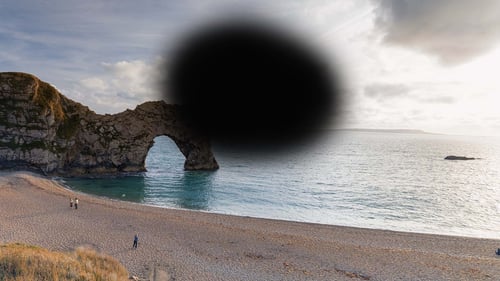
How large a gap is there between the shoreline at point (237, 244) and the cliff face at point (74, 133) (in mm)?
19162

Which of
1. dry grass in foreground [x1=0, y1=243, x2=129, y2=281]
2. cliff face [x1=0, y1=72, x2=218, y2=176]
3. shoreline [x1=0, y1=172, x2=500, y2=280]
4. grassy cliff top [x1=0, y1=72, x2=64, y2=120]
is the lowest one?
shoreline [x1=0, y1=172, x2=500, y2=280]

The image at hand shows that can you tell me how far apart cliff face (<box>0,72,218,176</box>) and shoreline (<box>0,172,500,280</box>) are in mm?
19162

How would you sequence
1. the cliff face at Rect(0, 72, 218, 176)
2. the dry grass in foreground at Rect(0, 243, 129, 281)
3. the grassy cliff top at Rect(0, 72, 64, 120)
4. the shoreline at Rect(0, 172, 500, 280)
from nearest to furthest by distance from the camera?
the dry grass in foreground at Rect(0, 243, 129, 281), the shoreline at Rect(0, 172, 500, 280), the cliff face at Rect(0, 72, 218, 176), the grassy cliff top at Rect(0, 72, 64, 120)

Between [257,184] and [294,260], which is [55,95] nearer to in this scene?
[257,184]

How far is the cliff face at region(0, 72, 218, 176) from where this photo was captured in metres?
52.0

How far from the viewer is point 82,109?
6116 centimetres

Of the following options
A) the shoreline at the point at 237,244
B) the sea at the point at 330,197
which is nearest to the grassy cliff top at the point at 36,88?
the sea at the point at 330,197

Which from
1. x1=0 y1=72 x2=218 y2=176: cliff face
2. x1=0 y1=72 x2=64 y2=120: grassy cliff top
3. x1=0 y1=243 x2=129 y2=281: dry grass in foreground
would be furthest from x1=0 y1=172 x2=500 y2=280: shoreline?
x1=0 y1=72 x2=64 y2=120: grassy cliff top

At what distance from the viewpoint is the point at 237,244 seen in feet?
80.5

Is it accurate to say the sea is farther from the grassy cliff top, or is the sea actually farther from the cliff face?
the grassy cliff top

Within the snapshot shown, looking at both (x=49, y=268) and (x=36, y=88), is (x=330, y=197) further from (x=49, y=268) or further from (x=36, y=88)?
(x=36, y=88)

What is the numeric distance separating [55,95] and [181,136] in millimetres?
25800

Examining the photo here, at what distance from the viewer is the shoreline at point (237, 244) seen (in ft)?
63.4

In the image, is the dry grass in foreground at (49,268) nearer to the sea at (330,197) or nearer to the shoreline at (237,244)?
the shoreline at (237,244)
